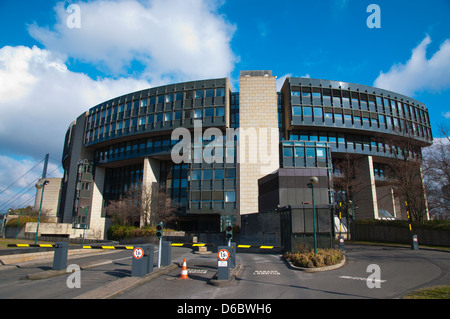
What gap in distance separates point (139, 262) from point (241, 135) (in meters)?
33.5

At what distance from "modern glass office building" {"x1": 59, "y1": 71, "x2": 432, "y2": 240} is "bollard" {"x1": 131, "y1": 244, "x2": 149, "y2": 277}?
2827 centimetres

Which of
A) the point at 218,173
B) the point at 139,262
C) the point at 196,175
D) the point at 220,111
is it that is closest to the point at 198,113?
the point at 220,111

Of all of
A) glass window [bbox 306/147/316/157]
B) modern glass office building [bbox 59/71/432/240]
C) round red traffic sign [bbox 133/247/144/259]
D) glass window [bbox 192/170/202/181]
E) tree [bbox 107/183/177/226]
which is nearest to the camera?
round red traffic sign [bbox 133/247/144/259]

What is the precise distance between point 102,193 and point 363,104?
4860 cm

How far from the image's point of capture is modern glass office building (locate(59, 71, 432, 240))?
42781mm

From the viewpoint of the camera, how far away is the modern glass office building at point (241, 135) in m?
42.8

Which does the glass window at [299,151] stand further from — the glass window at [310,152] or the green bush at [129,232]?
the green bush at [129,232]

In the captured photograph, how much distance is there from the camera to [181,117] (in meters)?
47.2

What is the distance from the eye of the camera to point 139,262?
473 inches

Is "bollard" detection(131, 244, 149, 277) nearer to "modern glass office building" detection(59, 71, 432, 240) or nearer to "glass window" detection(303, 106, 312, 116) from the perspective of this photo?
"modern glass office building" detection(59, 71, 432, 240)

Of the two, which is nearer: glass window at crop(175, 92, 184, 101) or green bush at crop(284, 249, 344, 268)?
green bush at crop(284, 249, 344, 268)

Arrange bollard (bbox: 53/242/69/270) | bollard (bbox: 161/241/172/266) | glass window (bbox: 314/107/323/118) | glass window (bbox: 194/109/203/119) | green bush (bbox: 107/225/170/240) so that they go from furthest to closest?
glass window (bbox: 194/109/203/119), glass window (bbox: 314/107/323/118), green bush (bbox: 107/225/170/240), bollard (bbox: 161/241/172/266), bollard (bbox: 53/242/69/270)

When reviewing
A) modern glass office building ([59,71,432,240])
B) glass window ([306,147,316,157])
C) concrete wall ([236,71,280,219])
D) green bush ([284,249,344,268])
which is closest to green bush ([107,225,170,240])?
modern glass office building ([59,71,432,240])
